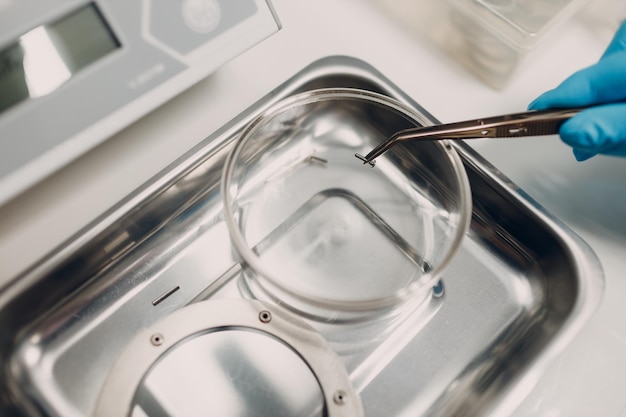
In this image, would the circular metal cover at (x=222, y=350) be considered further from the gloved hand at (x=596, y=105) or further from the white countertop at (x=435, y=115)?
the gloved hand at (x=596, y=105)

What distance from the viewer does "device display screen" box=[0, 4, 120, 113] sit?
362mm

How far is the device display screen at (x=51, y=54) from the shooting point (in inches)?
14.2

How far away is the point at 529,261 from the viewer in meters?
0.51

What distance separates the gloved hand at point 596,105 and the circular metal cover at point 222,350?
247mm

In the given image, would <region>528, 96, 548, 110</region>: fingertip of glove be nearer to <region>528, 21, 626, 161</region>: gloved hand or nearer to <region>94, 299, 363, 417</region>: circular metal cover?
<region>528, 21, 626, 161</region>: gloved hand

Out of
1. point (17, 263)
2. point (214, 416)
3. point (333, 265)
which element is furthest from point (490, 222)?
point (17, 263)

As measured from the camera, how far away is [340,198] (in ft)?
1.75

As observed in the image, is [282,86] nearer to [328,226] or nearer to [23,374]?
[328,226]

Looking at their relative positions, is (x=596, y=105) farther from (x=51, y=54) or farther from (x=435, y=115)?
(x=51, y=54)

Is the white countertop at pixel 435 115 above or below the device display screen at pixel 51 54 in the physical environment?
below

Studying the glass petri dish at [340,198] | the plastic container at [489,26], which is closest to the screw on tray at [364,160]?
the glass petri dish at [340,198]

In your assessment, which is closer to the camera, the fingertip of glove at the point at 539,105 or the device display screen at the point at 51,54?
the device display screen at the point at 51,54

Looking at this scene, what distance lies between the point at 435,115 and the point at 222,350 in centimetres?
28

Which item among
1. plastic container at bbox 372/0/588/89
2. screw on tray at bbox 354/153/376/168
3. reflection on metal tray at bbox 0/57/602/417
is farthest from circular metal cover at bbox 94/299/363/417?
plastic container at bbox 372/0/588/89
